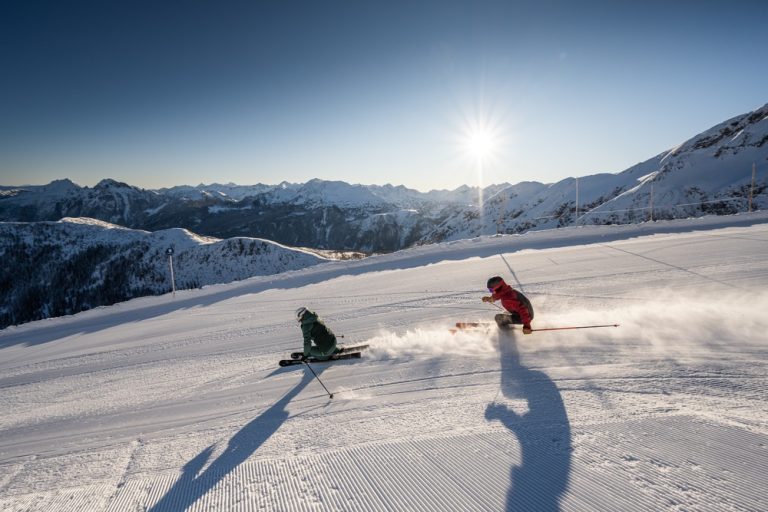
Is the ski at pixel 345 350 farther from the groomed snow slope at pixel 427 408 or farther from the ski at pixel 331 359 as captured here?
the groomed snow slope at pixel 427 408

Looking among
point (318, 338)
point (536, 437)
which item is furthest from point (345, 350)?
point (536, 437)

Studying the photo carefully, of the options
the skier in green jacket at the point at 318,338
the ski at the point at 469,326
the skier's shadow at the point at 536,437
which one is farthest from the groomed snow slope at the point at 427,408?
the skier in green jacket at the point at 318,338

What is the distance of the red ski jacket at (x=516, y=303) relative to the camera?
22.9 feet

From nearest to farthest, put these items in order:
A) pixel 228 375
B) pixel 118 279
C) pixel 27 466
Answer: pixel 27 466 < pixel 228 375 < pixel 118 279

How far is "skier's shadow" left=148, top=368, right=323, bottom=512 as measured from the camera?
3.59 m

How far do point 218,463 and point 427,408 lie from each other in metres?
2.54

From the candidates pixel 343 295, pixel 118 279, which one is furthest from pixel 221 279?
pixel 343 295

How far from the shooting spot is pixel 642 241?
14391mm

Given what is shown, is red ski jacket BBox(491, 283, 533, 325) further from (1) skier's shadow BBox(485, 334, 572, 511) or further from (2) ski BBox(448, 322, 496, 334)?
(1) skier's shadow BBox(485, 334, 572, 511)

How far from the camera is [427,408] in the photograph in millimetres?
4754

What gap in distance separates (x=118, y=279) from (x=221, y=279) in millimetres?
51707

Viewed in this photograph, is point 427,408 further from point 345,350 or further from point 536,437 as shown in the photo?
point 345,350

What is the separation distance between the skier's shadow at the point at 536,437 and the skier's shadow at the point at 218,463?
2836mm

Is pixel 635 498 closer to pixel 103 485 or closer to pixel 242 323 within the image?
pixel 103 485
